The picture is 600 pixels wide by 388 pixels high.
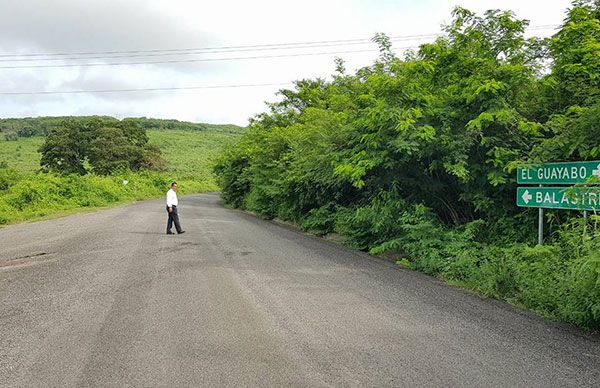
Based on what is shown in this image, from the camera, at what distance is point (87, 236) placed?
1563 cm

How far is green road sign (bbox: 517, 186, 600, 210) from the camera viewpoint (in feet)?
21.9

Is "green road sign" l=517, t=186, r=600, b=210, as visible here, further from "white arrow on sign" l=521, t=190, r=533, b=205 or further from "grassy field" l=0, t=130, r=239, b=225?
"grassy field" l=0, t=130, r=239, b=225

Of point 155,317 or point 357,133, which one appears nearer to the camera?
point 155,317

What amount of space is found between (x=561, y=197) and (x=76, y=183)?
1364 inches

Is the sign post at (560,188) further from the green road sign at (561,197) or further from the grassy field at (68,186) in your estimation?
the grassy field at (68,186)

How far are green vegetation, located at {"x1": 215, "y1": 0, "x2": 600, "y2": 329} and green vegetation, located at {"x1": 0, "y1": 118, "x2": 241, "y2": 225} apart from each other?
20.0 metres

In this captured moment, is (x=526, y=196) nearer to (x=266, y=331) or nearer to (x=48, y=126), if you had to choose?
(x=266, y=331)

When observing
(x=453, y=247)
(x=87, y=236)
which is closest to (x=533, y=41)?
(x=453, y=247)

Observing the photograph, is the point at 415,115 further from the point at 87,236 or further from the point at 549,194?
the point at 87,236

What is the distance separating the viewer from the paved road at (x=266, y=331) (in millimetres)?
4328

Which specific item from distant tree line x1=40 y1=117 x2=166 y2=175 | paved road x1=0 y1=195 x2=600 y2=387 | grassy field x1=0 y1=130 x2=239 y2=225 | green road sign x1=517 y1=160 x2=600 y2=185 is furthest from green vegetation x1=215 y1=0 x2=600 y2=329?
distant tree line x1=40 y1=117 x2=166 y2=175

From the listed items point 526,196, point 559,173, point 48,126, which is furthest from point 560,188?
point 48,126

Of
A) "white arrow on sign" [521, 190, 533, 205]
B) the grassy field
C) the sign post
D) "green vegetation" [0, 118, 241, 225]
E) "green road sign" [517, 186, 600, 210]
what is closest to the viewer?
"green road sign" [517, 186, 600, 210]

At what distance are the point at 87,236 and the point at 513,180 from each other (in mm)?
12847
